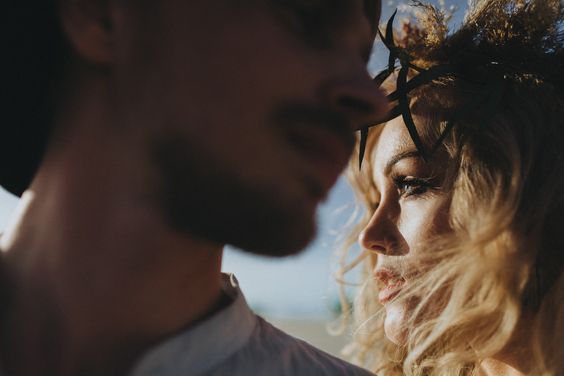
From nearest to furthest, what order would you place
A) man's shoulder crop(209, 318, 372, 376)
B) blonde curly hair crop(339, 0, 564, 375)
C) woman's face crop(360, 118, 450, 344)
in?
man's shoulder crop(209, 318, 372, 376) < blonde curly hair crop(339, 0, 564, 375) < woman's face crop(360, 118, 450, 344)

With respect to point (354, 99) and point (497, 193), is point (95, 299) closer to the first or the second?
point (354, 99)

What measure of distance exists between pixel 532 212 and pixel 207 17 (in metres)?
1.23

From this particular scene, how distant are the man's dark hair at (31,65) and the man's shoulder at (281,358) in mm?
563

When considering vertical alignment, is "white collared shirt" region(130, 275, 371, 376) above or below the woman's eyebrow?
below

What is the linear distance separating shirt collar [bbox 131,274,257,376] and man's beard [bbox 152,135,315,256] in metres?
0.17

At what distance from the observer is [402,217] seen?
180 cm

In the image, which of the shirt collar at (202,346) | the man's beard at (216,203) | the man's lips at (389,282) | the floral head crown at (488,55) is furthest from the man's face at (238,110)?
the man's lips at (389,282)

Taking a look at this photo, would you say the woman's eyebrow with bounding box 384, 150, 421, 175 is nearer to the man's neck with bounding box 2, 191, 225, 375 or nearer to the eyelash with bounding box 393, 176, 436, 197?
the eyelash with bounding box 393, 176, 436, 197

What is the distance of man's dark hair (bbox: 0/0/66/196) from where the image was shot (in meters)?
1.05

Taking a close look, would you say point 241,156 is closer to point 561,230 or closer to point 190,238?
point 190,238

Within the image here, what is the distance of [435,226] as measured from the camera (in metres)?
1.73

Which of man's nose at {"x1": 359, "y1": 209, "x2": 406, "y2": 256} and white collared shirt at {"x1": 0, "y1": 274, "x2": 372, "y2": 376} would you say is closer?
white collared shirt at {"x1": 0, "y1": 274, "x2": 372, "y2": 376}

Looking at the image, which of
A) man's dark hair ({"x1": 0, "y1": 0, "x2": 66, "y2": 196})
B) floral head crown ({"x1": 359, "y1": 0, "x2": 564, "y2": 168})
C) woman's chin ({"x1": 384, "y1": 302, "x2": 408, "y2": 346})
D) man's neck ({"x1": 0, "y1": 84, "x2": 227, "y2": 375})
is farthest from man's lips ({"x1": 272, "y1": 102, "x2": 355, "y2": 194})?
woman's chin ({"x1": 384, "y1": 302, "x2": 408, "y2": 346})

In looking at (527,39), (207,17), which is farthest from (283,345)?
(527,39)
